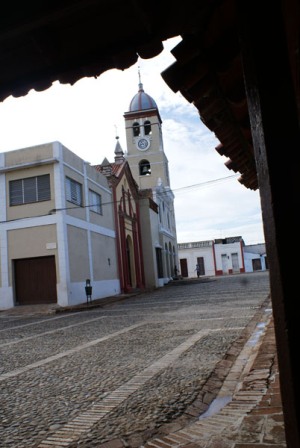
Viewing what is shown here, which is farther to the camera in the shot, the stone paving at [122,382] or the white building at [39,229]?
Result: the white building at [39,229]

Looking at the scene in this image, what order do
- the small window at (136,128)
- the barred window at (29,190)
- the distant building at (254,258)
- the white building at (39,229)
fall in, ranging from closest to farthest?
the white building at (39,229)
the barred window at (29,190)
the small window at (136,128)
the distant building at (254,258)

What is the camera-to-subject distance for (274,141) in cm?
160

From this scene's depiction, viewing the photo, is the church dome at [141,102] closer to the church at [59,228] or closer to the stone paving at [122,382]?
the church at [59,228]

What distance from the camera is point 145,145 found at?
37.6 meters

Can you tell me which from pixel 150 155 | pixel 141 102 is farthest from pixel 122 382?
pixel 141 102

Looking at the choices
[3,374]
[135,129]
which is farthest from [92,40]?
[135,129]

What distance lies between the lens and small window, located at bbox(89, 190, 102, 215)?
20.1 meters

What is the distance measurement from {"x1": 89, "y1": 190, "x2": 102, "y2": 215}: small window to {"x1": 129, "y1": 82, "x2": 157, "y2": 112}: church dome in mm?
19628

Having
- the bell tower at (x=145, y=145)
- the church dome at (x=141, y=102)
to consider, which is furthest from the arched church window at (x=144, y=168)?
the church dome at (x=141, y=102)

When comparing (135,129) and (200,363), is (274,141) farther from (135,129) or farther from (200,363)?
(135,129)

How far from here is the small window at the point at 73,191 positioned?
17.6m

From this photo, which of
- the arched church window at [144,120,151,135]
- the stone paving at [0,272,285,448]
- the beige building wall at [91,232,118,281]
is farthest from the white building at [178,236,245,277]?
the stone paving at [0,272,285,448]

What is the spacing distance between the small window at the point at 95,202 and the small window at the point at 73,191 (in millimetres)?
1196

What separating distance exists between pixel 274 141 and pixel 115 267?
2137 cm
